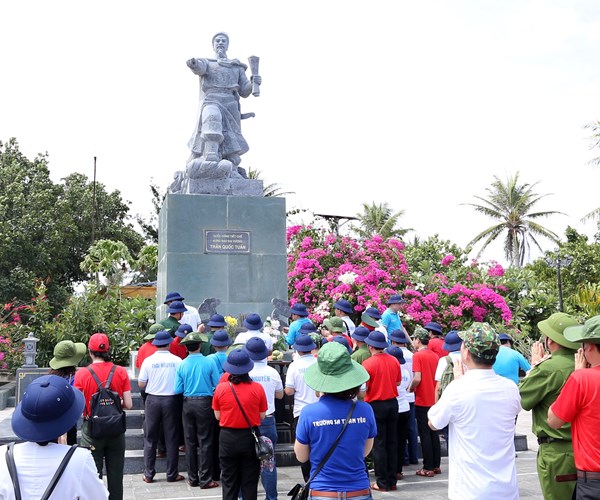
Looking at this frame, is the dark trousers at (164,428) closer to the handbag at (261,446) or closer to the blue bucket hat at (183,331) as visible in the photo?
the blue bucket hat at (183,331)

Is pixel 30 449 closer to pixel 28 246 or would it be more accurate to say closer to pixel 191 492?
pixel 191 492

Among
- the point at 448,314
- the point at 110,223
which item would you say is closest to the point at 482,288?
the point at 448,314

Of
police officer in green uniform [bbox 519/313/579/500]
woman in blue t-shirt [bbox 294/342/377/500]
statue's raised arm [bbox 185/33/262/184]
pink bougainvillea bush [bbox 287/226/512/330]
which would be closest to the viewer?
woman in blue t-shirt [bbox 294/342/377/500]

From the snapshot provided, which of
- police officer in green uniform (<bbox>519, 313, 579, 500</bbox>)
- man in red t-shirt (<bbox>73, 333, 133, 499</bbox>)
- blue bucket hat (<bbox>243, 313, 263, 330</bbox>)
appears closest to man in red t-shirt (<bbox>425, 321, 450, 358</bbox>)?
blue bucket hat (<bbox>243, 313, 263, 330</bbox>)

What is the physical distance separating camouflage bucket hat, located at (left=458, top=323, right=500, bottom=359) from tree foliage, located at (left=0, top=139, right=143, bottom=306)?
79.2 feet

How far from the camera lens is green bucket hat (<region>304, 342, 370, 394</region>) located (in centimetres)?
383

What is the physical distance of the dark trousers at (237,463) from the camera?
583 cm

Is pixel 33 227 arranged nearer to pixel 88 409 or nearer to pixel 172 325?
pixel 172 325

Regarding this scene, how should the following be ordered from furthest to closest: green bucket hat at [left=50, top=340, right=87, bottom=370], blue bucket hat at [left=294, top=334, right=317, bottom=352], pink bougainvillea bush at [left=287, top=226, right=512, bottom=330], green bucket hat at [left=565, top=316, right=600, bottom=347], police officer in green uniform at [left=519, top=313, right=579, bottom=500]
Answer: pink bougainvillea bush at [left=287, top=226, right=512, bottom=330], blue bucket hat at [left=294, top=334, right=317, bottom=352], green bucket hat at [left=50, top=340, right=87, bottom=370], police officer in green uniform at [left=519, top=313, right=579, bottom=500], green bucket hat at [left=565, top=316, right=600, bottom=347]

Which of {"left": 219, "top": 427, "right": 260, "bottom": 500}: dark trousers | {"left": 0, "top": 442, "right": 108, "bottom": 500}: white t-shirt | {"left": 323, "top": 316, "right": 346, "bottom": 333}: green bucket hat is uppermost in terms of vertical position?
{"left": 323, "top": 316, "right": 346, "bottom": 333}: green bucket hat

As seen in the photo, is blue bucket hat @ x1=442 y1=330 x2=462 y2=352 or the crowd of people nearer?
the crowd of people

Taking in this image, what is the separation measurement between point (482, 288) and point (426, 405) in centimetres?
1095

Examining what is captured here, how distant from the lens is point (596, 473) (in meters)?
3.85

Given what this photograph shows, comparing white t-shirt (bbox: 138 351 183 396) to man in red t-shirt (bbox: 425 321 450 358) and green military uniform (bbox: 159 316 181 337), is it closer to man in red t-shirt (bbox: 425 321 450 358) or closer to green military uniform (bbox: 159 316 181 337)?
green military uniform (bbox: 159 316 181 337)
